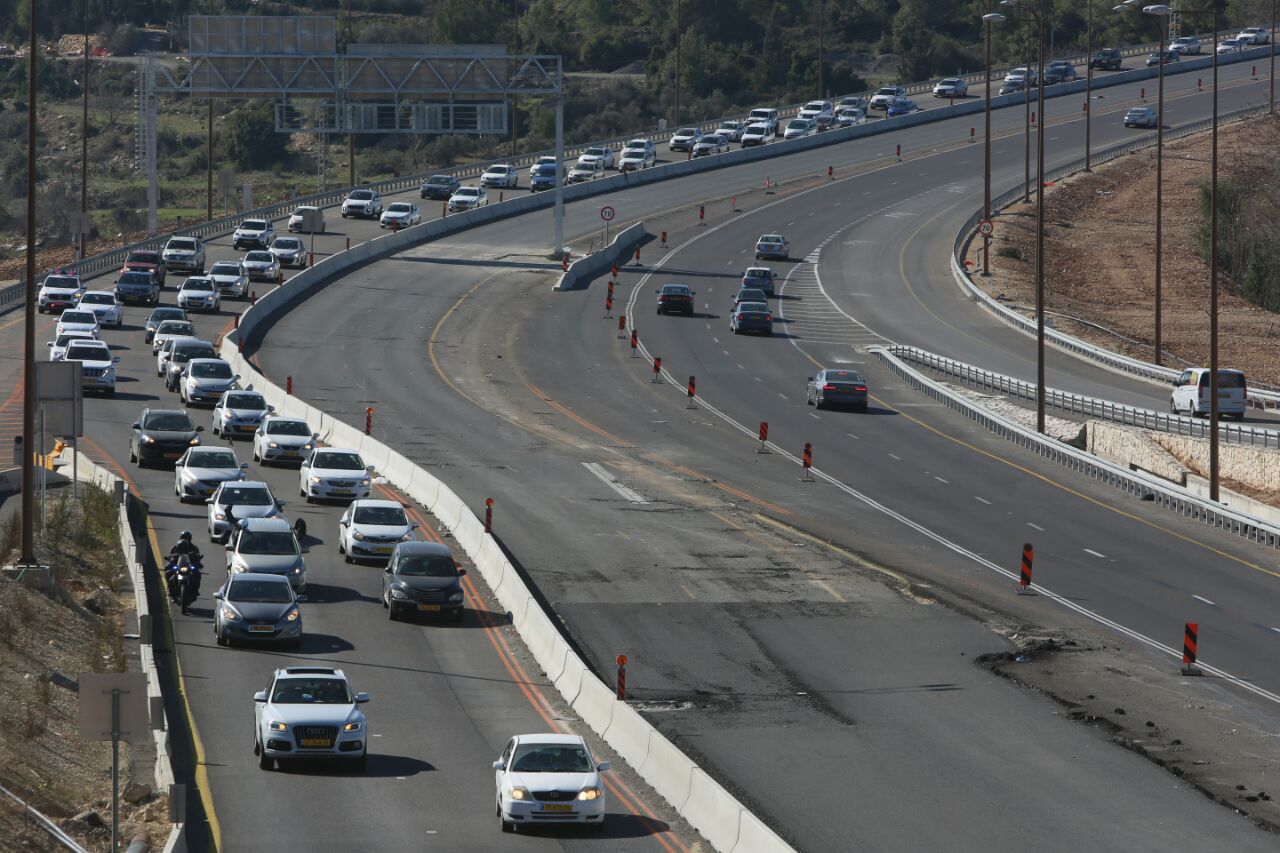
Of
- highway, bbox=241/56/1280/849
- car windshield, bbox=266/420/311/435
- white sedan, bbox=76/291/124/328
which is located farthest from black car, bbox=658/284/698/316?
car windshield, bbox=266/420/311/435

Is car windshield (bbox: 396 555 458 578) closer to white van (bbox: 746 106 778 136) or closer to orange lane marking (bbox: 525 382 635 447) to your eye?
orange lane marking (bbox: 525 382 635 447)

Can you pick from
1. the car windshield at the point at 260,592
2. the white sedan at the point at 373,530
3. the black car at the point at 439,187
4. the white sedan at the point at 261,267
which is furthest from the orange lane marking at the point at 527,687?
the black car at the point at 439,187

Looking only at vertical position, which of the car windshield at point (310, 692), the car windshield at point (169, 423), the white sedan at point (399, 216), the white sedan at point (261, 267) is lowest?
the car windshield at point (310, 692)

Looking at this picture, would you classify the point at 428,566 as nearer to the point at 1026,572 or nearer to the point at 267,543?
the point at 267,543

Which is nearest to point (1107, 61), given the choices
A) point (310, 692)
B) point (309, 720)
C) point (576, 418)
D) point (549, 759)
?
point (576, 418)

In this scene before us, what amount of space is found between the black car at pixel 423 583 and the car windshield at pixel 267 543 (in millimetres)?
2179

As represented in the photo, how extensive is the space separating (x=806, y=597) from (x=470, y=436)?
1913cm

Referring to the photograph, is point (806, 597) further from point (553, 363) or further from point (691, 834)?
point (553, 363)

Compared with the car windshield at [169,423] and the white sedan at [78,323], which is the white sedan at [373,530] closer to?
the car windshield at [169,423]

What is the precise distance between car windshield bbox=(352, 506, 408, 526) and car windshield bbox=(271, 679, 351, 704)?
544 inches

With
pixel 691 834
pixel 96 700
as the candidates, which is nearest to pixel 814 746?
pixel 691 834

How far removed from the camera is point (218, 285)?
252 feet

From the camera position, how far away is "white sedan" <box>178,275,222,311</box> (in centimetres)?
7306

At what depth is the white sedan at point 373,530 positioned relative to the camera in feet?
127
